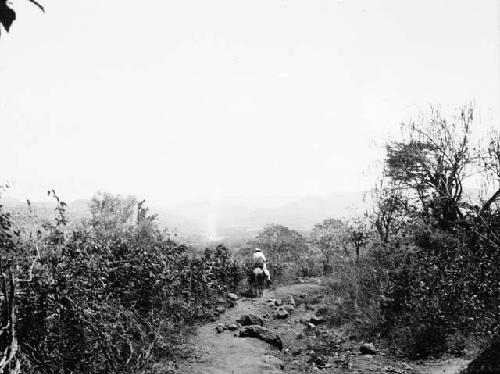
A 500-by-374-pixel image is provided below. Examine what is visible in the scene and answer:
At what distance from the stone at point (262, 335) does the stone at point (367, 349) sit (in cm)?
195

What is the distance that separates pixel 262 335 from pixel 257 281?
6.19 meters

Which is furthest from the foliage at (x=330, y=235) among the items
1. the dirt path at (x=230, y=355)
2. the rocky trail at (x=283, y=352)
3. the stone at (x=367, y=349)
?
the stone at (x=367, y=349)

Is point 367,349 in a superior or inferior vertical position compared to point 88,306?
inferior

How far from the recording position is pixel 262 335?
358 inches

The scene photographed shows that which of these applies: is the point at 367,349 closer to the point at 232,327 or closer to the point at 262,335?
the point at 262,335

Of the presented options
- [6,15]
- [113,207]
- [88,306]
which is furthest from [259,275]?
[113,207]

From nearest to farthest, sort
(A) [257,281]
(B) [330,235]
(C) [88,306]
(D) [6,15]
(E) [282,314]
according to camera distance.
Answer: (D) [6,15] < (C) [88,306] < (E) [282,314] < (A) [257,281] < (B) [330,235]

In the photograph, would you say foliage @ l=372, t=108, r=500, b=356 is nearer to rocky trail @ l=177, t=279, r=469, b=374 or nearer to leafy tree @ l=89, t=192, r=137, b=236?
rocky trail @ l=177, t=279, r=469, b=374

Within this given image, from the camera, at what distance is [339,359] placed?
7.52 meters

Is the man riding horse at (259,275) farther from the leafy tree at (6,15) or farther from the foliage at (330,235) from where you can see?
the leafy tree at (6,15)

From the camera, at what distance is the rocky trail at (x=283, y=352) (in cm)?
697

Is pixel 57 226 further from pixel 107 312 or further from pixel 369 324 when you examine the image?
pixel 369 324

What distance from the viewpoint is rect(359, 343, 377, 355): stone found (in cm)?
774

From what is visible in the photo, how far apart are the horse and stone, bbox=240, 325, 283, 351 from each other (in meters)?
5.80
